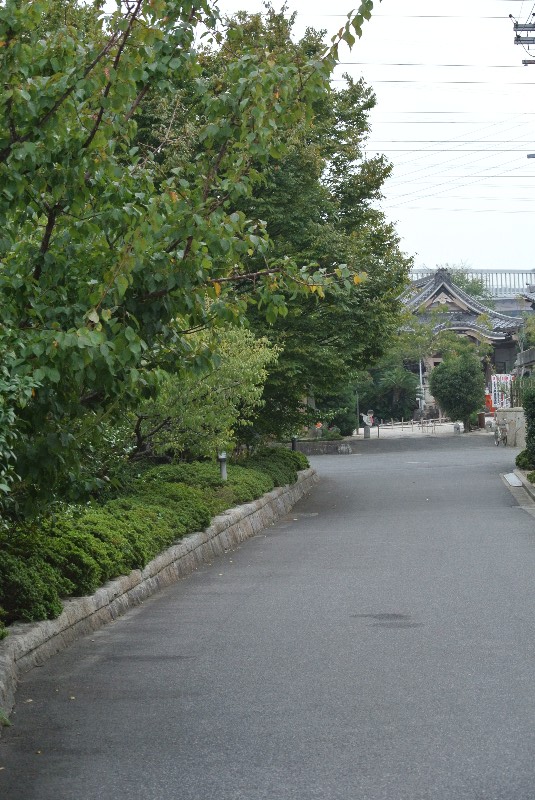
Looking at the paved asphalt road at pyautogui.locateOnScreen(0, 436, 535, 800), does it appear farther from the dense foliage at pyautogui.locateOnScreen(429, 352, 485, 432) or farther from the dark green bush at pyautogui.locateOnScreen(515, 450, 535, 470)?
the dense foliage at pyautogui.locateOnScreen(429, 352, 485, 432)

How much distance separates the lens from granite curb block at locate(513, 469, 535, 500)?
2558 cm

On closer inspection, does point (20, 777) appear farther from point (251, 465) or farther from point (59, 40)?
point (251, 465)

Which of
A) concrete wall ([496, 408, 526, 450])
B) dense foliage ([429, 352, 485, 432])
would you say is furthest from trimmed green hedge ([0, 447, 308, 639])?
dense foliage ([429, 352, 485, 432])

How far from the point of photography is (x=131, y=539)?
1265cm

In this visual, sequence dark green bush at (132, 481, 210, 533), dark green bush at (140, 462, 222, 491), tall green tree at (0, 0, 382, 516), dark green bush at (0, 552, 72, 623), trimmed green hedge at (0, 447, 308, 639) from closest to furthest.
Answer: tall green tree at (0, 0, 382, 516), dark green bush at (0, 552, 72, 623), trimmed green hedge at (0, 447, 308, 639), dark green bush at (132, 481, 210, 533), dark green bush at (140, 462, 222, 491)

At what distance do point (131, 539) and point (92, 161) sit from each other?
6012 millimetres

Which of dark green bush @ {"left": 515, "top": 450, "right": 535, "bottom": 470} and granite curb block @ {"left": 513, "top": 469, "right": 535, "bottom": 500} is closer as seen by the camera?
granite curb block @ {"left": 513, "top": 469, "right": 535, "bottom": 500}

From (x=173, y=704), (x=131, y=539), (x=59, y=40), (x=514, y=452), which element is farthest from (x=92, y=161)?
(x=514, y=452)

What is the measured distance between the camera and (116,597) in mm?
11219

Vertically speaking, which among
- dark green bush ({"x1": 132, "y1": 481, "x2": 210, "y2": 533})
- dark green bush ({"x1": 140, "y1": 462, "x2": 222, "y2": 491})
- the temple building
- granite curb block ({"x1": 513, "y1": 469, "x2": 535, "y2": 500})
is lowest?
granite curb block ({"x1": 513, "y1": 469, "x2": 535, "y2": 500})

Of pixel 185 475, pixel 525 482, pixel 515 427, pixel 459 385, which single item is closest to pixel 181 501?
pixel 185 475

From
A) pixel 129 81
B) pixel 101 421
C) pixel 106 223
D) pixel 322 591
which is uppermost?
pixel 129 81

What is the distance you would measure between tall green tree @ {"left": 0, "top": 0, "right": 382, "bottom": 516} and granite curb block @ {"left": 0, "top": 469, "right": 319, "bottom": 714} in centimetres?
126

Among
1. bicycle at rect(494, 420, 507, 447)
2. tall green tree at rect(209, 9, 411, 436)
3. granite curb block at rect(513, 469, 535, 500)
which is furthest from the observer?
bicycle at rect(494, 420, 507, 447)
